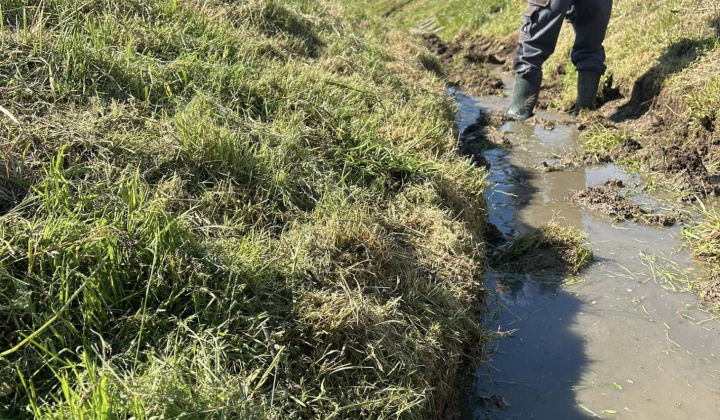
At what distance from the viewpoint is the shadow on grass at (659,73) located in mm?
5578

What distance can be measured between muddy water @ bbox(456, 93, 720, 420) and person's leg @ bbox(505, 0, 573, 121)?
2.47 meters

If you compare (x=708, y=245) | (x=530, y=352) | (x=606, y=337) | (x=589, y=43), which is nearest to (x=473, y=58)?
(x=589, y=43)

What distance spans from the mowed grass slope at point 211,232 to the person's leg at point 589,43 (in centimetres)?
285

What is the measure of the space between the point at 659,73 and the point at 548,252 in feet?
10.6

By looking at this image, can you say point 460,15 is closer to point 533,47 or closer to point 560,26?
point 533,47

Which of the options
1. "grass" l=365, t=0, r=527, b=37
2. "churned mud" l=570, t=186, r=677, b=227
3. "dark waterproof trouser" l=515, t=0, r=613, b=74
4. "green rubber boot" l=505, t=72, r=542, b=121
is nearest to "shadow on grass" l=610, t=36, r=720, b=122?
"dark waterproof trouser" l=515, t=0, r=613, b=74

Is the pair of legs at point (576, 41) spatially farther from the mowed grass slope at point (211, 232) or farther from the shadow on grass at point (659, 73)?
the mowed grass slope at point (211, 232)

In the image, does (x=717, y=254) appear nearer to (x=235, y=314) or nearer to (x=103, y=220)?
(x=235, y=314)

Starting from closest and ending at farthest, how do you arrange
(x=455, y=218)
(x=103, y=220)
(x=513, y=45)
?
(x=103, y=220)
(x=455, y=218)
(x=513, y=45)

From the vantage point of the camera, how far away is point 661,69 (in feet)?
18.8

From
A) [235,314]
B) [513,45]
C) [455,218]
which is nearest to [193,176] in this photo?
[235,314]

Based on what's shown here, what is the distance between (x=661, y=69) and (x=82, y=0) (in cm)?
556

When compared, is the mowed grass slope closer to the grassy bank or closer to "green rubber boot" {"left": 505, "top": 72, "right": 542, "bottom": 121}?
the grassy bank

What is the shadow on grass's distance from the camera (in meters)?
5.58
